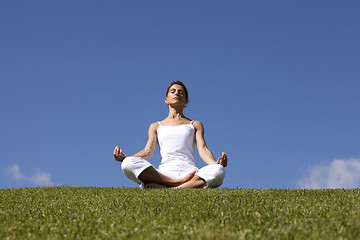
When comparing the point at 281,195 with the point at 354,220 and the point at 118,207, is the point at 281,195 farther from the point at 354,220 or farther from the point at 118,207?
the point at 118,207

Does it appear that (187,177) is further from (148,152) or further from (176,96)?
(176,96)

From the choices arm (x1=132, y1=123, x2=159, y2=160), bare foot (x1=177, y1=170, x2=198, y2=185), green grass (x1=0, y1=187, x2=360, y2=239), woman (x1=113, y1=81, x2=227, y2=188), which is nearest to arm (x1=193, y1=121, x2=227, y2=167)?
woman (x1=113, y1=81, x2=227, y2=188)

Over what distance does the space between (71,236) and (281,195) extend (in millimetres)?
3675

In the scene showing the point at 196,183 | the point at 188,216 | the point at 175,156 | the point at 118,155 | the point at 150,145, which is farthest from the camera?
the point at 150,145

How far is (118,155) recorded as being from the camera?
721cm

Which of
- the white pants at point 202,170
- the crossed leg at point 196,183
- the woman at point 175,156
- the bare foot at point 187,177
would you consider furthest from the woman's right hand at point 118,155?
the crossed leg at point 196,183

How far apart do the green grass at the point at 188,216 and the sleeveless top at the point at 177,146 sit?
5.05 ft

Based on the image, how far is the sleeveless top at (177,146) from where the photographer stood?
7677 mm

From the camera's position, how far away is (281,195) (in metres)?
5.95

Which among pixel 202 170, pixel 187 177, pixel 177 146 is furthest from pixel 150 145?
pixel 202 170

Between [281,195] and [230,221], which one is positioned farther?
[281,195]

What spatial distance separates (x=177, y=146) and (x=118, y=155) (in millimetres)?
1312

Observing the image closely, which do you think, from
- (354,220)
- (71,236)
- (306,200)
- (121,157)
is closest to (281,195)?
Answer: (306,200)

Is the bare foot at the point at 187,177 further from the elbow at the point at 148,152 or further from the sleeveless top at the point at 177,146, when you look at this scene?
the elbow at the point at 148,152
